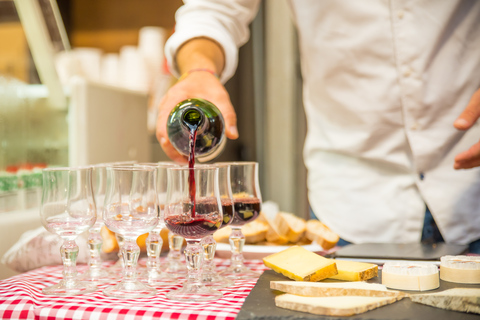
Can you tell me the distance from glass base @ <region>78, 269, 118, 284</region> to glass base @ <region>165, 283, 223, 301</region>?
9.4 inches

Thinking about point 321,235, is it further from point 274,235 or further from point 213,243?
point 213,243

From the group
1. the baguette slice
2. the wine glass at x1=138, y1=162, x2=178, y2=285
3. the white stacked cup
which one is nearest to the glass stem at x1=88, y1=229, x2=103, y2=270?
the wine glass at x1=138, y1=162, x2=178, y2=285

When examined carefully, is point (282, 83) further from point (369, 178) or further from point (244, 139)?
point (369, 178)

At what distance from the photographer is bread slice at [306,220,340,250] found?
55.9 inches

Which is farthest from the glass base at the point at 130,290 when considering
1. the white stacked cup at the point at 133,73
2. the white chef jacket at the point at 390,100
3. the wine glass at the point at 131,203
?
the white stacked cup at the point at 133,73

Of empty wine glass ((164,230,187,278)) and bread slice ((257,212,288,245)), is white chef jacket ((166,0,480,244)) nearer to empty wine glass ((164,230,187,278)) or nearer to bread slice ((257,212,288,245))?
bread slice ((257,212,288,245))

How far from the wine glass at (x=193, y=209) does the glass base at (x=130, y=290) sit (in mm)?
52

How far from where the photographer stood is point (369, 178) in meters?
1.70

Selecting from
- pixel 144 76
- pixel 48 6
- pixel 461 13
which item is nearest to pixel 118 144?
pixel 144 76

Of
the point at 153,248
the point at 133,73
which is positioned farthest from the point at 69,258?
the point at 133,73

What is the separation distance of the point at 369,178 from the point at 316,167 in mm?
204

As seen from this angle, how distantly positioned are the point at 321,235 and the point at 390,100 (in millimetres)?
523

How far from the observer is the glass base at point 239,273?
46.8 inches

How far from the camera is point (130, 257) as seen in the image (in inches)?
41.6
